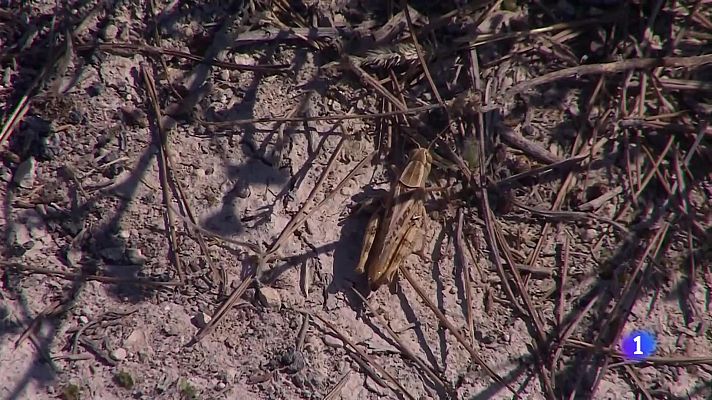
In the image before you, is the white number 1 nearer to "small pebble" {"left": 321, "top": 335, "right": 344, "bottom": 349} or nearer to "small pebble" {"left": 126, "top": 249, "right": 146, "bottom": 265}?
"small pebble" {"left": 321, "top": 335, "right": 344, "bottom": 349}

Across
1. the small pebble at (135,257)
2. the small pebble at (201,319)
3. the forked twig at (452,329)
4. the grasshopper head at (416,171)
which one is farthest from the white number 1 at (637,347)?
the small pebble at (135,257)

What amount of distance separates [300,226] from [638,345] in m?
1.59

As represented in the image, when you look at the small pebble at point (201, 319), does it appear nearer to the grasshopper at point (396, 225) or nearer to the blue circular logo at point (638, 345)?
the grasshopper at point (396, 225)

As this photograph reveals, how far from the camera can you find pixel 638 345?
9.04 ft

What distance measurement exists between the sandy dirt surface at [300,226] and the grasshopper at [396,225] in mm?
95

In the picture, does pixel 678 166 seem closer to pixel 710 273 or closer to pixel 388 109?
pixel 710 273

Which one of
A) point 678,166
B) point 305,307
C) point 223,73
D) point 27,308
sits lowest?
point 27,308

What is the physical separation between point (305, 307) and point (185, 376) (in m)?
0.54

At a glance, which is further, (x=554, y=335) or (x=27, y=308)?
(x=554, y=335)

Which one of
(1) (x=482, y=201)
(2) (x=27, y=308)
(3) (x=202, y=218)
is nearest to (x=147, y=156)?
(3) (x=202, y=218)

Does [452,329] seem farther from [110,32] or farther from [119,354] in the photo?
[110,32]

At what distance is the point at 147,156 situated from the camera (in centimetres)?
259

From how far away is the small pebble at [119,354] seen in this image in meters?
2.34

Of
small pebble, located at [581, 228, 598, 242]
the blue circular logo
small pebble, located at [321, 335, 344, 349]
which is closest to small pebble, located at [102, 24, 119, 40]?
small pebble, located at [321, 335, 344, 349]
